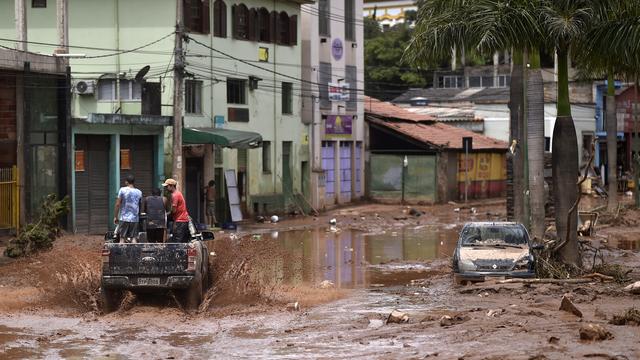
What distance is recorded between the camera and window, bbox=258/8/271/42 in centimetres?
4242

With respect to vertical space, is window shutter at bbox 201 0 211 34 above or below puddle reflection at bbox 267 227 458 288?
above

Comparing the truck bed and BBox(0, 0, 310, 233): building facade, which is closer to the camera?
the truck bed

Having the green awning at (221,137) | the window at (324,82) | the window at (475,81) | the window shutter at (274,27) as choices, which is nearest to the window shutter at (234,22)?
the window shutter at (274,27)

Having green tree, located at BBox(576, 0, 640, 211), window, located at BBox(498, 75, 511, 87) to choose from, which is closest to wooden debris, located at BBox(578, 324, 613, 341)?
green tree, located at BBox(576, 0, 640, 211)

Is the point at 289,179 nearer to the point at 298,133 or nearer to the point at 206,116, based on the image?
the point at 298,133

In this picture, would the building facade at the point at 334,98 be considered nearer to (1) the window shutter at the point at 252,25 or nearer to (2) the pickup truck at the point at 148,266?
(1) the window shutter at the point at 252,25

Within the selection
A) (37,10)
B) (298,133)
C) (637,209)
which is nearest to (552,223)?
(637,209)

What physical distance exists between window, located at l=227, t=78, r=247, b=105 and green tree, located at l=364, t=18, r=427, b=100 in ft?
102

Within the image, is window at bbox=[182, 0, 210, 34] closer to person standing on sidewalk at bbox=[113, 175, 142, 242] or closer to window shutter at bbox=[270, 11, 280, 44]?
window shutter at bbox=[270, 11, 280, 44]

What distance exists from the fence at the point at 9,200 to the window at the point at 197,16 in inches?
405

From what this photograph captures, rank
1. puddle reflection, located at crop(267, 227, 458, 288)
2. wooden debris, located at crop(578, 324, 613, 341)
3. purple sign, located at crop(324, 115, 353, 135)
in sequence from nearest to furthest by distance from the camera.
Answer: wooden debris, located at crop(578, 324, 613, 341) → puddle reflection, located at crop(267, 227, 458, 288) → purple sign, located at crop(324, 115, 353, 135)

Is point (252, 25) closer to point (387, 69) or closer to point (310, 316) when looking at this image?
point (310, 316)

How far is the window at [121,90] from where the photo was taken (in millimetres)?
36966

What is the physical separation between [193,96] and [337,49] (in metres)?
13.0
